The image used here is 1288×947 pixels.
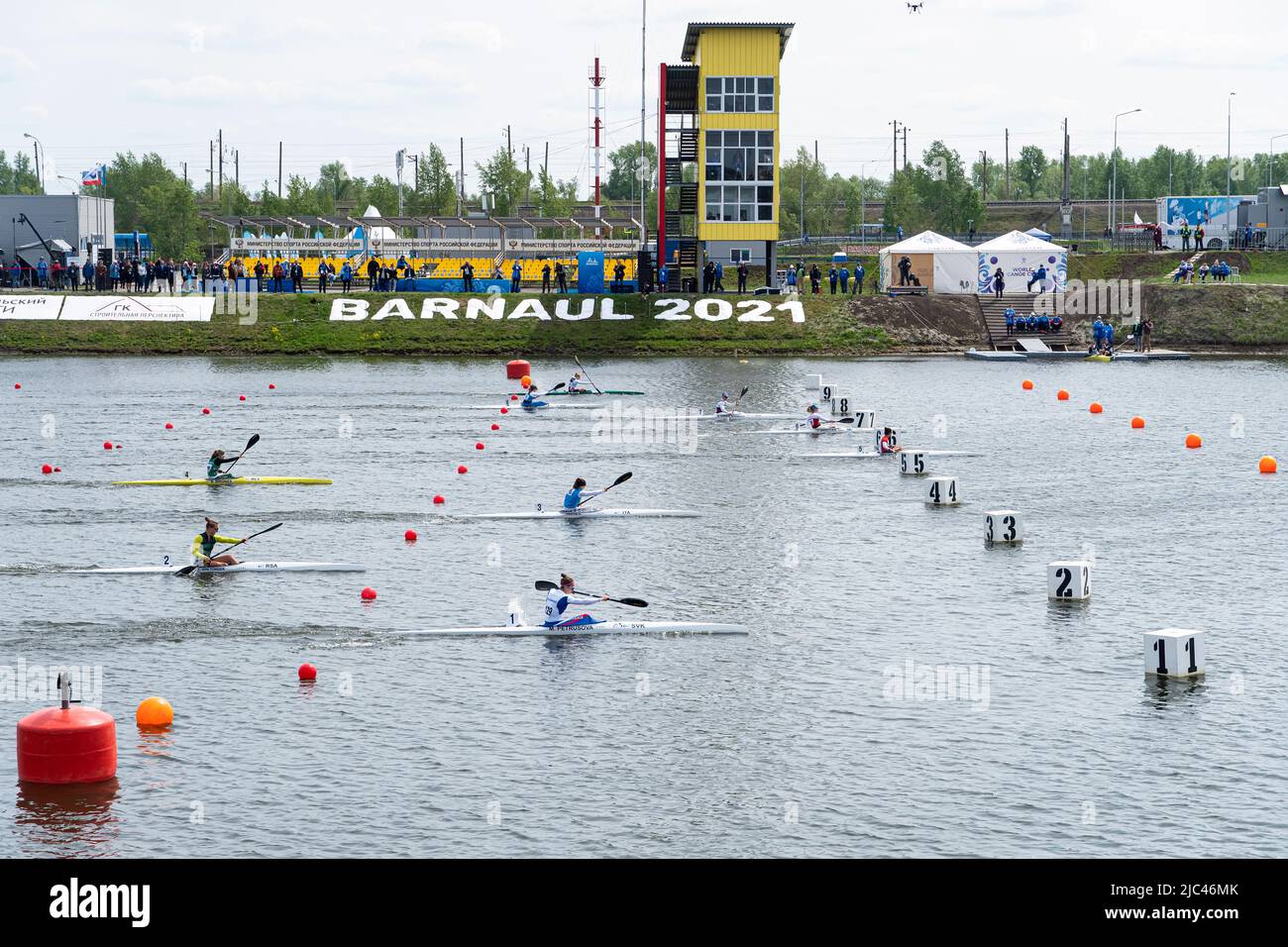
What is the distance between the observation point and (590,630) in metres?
29.7

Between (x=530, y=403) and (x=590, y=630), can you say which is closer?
(x=590, y=630)

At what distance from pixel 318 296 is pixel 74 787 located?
7910cm

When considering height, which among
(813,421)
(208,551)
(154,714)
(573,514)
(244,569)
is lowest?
(154,714)

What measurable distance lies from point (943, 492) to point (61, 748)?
27.6m

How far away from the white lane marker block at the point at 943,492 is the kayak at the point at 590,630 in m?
15.2

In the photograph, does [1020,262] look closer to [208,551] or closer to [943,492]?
[943,492]

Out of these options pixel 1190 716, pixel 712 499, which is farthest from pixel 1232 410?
pixel 1190 716

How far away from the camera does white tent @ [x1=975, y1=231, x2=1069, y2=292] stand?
9688cm

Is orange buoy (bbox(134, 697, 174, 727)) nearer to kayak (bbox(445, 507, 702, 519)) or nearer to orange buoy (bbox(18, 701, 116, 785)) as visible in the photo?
orange buoy (bbox(18, 701, 116, 785))

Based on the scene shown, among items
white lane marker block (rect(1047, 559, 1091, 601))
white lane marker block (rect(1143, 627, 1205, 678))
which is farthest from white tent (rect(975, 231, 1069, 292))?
white lane marker block (rect(1143, 627, 1205, 678))

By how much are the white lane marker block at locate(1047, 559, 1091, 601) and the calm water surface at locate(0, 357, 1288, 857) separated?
42 centimetres

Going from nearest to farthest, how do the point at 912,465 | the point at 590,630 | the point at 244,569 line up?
the point at 590,630, the point at 244,569, the point at 912,465

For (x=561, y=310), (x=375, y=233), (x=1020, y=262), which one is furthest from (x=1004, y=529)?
(x=375, y=233)
